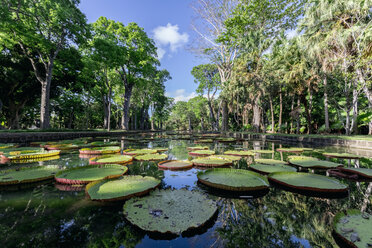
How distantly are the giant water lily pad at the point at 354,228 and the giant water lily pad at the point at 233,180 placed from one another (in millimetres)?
772

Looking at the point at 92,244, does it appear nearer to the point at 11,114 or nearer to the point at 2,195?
the point at 2,195

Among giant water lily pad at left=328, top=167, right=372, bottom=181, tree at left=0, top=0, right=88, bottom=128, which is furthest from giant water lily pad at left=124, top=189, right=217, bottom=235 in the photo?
tree at left=0, top=0, right=88, bottom=128

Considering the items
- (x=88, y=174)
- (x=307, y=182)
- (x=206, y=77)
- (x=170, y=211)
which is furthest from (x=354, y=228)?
(x=206, y=77)

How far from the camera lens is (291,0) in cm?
1270

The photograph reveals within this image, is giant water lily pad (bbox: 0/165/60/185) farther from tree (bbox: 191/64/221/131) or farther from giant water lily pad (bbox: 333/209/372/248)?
tree (bbox: 191/64/221/131)

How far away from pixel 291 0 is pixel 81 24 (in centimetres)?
1733

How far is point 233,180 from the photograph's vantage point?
2092 millimetres

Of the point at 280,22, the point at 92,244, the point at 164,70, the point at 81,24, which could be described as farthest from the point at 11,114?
the point at 280,22

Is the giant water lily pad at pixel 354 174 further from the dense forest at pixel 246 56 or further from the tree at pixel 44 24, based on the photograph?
the tree at pixel 44 24

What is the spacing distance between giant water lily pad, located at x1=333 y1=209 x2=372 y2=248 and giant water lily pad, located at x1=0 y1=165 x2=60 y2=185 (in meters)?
3.29

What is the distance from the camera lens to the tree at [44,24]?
9.09m

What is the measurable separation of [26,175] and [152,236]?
2340 millimetres

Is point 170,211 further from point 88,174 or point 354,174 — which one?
point 354,174

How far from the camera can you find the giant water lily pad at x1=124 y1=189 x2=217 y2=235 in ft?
3.61
